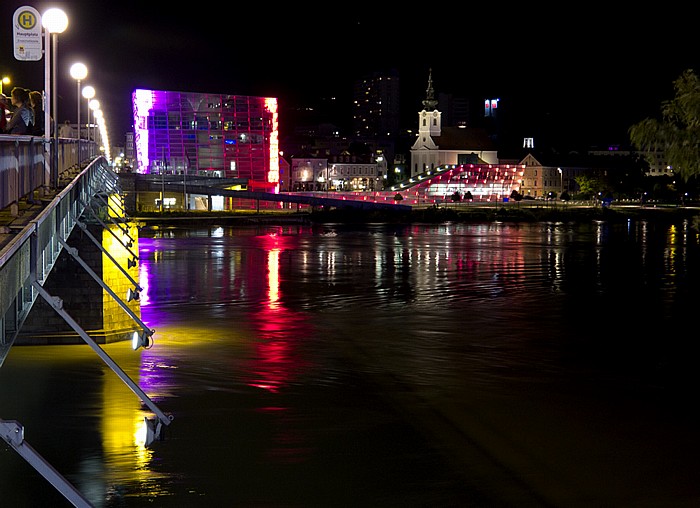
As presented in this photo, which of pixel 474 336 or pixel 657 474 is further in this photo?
pixel 474 336

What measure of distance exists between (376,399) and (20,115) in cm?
1035

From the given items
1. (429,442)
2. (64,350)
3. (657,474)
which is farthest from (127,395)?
(657,474)

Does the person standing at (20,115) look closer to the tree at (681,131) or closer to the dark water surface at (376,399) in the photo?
the dark water surface at (376,399)

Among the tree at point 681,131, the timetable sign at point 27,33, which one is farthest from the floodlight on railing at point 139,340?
the tree at point 681,131

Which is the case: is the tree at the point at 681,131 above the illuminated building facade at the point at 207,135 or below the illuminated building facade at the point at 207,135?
below

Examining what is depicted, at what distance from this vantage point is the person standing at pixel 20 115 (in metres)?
15.5

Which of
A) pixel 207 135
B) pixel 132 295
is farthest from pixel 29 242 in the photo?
pixel 207 135

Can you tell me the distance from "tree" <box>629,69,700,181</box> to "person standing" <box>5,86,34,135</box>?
9.19 metres

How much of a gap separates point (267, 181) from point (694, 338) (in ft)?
248

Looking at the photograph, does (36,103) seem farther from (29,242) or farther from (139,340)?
(29,242)

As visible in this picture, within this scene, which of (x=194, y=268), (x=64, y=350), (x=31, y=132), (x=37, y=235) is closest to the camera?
(x=37, y=235)

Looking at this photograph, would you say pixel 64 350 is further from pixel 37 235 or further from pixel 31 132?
pixel 37 235

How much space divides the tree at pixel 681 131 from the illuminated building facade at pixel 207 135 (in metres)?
84.0

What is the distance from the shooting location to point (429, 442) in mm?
19734
